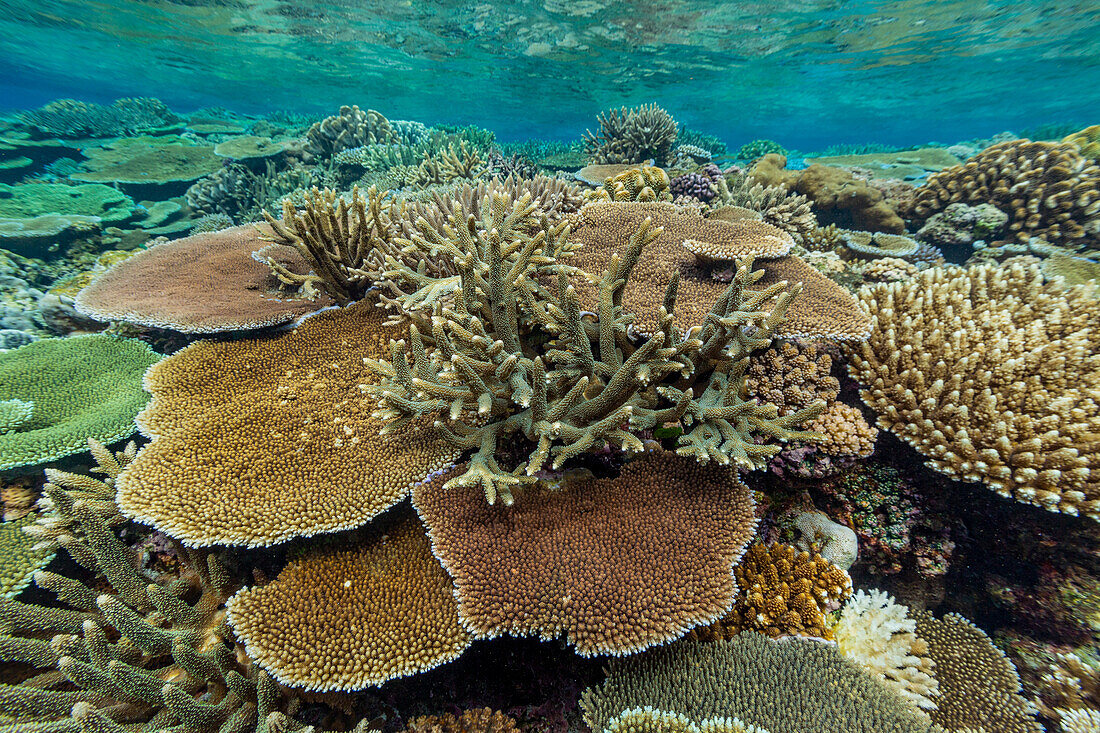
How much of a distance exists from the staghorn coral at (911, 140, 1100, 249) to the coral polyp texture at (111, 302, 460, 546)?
996cm

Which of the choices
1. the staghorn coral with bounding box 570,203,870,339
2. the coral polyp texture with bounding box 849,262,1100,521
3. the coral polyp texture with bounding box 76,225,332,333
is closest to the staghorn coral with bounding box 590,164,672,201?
the staghorn coral with bounding box 570,203,870,339

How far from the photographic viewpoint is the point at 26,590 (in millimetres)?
2576

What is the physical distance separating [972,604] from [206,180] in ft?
53.8

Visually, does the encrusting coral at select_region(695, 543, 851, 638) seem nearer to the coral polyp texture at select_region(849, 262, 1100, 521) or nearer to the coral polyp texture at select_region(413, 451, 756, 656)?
the coral polyp texture at select_region(413, 451, 756, 656)

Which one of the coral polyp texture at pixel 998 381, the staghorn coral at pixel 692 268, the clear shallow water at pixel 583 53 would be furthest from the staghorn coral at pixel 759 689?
the clear shallow water at pixel 583 53

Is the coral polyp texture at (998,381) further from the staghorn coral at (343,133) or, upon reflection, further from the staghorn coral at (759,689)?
the staghorn coral at (343,133)

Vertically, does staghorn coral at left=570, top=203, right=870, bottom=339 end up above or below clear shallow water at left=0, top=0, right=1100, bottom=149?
below

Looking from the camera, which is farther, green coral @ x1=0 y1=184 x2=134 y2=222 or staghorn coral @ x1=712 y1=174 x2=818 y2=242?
green coral @ x1=0 y1=184 x2=134 y2=222

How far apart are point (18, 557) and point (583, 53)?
36.2 m

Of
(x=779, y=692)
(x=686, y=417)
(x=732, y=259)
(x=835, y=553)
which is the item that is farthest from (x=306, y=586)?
(x=732, y=259)

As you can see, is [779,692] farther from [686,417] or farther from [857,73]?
[857,73]

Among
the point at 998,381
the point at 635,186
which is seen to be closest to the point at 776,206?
the point at 635,186

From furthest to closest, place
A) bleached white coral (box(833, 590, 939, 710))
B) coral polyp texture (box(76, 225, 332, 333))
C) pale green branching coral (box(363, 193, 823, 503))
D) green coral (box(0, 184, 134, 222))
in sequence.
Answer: green coral (box(0, 184, 134, 222)) → coral polyp texture (box(76, 225, 332, 333)) → bleached white coral (box(833, 590, 939, 710)) → pale green branching coral (box(363, 193, 823, 503))

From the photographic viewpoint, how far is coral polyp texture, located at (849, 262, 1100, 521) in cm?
250
